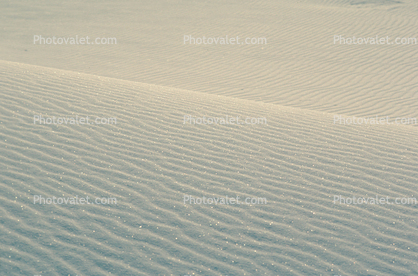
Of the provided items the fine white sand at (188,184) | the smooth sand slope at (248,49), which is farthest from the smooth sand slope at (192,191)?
the smooth sand slope at (248,49)

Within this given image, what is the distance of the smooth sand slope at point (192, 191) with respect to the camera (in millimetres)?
2838

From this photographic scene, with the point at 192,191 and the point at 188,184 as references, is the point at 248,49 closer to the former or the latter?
the point at 188,184


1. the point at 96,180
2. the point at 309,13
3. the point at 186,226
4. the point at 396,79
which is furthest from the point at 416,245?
the point at 309,13

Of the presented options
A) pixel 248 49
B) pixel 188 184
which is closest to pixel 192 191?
pixel 188 184

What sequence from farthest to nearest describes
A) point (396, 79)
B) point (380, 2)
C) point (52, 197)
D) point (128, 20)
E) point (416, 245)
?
point (380, 2) → point (128, 20) → point (396, 79) → point (52, 197) → point (416, 245)

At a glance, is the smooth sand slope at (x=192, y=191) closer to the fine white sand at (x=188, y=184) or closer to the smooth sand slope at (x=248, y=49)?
the fine white sand at (x=188, y=184)

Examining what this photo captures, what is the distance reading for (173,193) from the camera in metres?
3.47

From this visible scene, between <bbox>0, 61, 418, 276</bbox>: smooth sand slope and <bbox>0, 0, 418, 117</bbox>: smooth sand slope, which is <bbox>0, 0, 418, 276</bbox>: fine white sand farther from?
<bbox>0, 0, 418, 117</bbox>: smooth sand slope

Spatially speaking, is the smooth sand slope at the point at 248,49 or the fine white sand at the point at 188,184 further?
the smooth sand slope at the point at 248,49

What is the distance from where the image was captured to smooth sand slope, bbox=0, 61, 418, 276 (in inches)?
112

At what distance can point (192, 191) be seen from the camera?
11.5 feet

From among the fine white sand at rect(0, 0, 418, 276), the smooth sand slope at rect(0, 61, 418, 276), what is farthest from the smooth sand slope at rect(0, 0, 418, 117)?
the smooth sand slope at rect(0, 61, 418, 276)

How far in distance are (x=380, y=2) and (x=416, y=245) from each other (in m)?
17.4

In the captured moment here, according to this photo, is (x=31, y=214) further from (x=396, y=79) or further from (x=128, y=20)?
(x=128, y=20)
